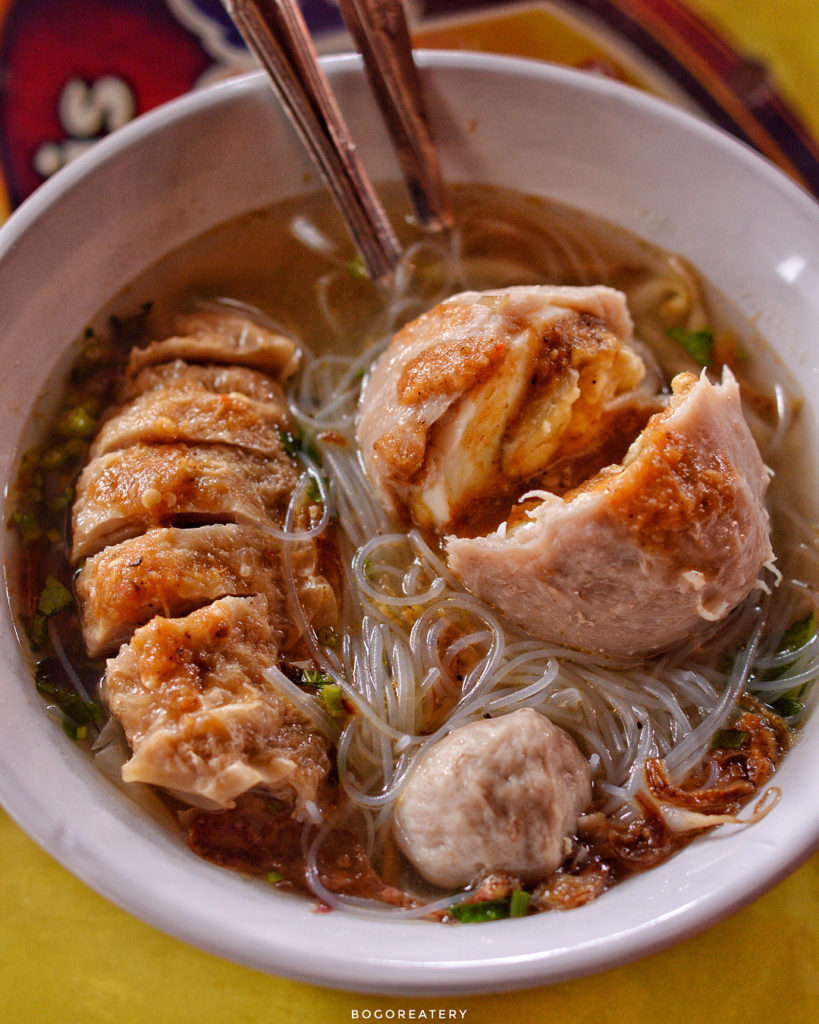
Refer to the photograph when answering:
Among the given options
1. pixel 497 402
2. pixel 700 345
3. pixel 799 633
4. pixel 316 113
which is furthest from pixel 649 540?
pixel 316 113

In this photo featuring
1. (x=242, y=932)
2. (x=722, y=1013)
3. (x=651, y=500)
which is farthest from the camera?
(x=722, y=1013)

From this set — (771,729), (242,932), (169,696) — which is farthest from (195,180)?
(771,729)

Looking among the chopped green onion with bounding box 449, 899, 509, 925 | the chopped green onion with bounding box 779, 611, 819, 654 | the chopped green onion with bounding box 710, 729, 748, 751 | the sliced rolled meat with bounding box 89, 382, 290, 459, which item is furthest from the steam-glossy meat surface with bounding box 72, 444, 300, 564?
the chopped green onion with bounding box 779, 611, 819, 654

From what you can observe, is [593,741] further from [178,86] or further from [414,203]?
[178,86]

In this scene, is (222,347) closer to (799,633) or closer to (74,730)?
(74,730)

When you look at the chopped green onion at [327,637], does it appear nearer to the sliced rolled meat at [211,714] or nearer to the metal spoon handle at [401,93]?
the sliced rolled meat at [211,714]
